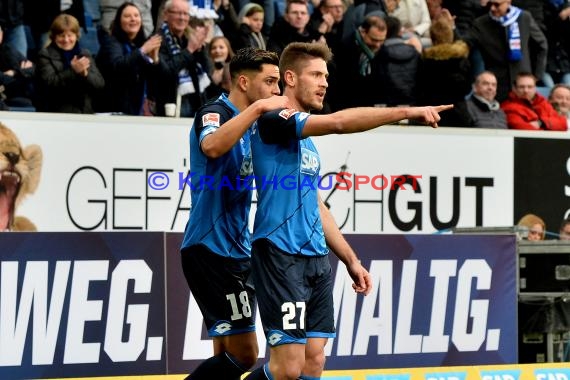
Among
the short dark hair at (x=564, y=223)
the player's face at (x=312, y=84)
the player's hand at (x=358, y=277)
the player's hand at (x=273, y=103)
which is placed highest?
the player's face at (x=312, y=84)

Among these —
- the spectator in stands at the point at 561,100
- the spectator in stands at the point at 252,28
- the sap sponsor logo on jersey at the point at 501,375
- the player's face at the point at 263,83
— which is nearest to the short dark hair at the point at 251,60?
the player's face at the point at 263,83

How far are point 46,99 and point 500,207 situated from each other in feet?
16.1

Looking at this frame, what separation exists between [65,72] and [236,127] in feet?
17.5

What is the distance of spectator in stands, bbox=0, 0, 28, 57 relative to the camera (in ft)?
39.8

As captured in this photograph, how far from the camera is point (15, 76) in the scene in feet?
38.5

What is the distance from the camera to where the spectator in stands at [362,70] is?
13195 millimetres

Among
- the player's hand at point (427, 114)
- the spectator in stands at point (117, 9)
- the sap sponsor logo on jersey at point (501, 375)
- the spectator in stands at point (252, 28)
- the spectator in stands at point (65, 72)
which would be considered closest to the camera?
the player's hand at point (427, 114)

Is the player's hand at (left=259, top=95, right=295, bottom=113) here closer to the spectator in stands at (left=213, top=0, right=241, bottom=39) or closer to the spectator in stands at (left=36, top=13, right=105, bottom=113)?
the spectator in stands at (left=36, top=13, right=105, bottom=113)

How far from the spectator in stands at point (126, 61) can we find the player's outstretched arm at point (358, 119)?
568 centimetres

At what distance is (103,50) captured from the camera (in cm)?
1191

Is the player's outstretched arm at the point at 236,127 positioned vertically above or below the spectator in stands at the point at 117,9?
below

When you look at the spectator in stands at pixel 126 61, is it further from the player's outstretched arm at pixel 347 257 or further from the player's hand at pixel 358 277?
the player's hand at pixel 358 277

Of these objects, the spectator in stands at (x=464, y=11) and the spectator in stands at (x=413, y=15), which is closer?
the spectator in stands at (x=413, y=15)

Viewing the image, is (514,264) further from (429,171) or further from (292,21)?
(292,21)
